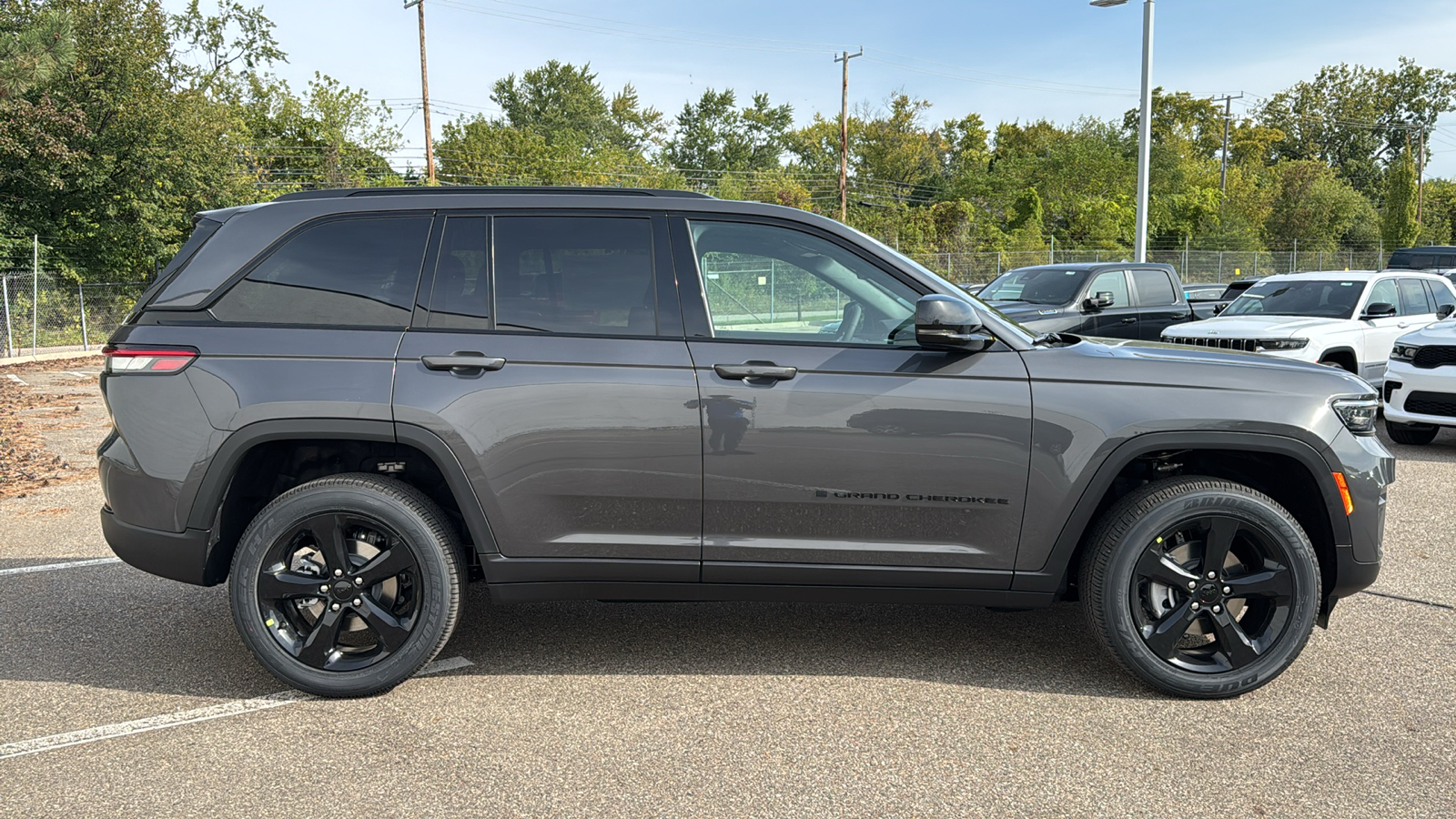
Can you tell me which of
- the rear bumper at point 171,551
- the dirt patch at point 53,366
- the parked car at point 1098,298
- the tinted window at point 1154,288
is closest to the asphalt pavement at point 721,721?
the rear bumper at point 171,551

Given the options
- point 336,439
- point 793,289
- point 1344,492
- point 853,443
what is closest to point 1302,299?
point 1344,492

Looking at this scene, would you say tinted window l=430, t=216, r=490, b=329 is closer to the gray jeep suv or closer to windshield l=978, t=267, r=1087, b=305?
the gray jeep suv

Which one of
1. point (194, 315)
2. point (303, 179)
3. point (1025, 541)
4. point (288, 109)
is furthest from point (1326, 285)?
point (288, 109)

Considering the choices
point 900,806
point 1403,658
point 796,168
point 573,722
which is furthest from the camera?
point 796,168

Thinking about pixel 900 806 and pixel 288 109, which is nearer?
pixel 900 806

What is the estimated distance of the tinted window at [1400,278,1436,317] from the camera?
11.8 m

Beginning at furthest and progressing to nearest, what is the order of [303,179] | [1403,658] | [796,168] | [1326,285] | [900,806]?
[796,168]
[303,179]
[1326,285]
[1403,658]
[900,806]

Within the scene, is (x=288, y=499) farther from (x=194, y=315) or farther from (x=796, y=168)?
(x=796, y=168)

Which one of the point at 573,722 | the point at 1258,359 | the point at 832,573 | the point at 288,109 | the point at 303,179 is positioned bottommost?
the point at 573,722

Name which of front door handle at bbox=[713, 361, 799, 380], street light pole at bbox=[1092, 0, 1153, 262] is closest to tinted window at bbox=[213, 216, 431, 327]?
front door handle at bbox=[713, 361, 799, 380]

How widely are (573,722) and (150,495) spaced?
5.88 ft

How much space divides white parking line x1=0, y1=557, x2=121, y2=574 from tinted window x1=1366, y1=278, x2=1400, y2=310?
1194 cm

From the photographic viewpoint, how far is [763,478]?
381cm

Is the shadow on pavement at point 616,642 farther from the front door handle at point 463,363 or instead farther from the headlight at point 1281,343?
the headlight at point 1281,343
